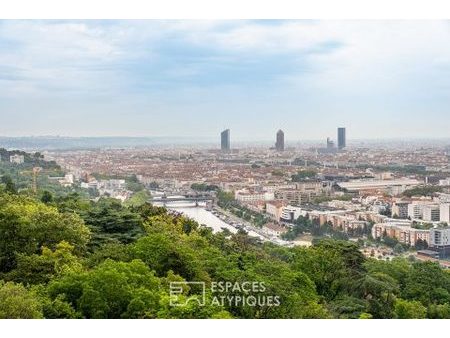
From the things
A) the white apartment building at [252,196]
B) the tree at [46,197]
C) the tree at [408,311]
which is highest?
the white apartment building at [252,196]

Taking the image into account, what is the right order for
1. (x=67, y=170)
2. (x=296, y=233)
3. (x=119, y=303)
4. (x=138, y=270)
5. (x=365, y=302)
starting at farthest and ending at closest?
(x=67, y=170), (x=296, y=233), (x=365, y=302), (x=138, y=270), (x=119, y=303)

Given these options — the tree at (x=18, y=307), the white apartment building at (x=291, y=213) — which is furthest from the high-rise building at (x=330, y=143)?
the tree at (x=18, y=307)

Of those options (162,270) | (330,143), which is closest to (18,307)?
(162,270)

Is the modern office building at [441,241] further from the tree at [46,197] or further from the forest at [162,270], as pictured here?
the tree at [46,197]

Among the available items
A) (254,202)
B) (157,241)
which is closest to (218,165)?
(254,202)

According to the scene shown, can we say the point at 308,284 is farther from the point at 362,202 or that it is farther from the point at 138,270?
the point at 138,270

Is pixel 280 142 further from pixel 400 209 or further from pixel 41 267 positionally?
pixel 41 267
